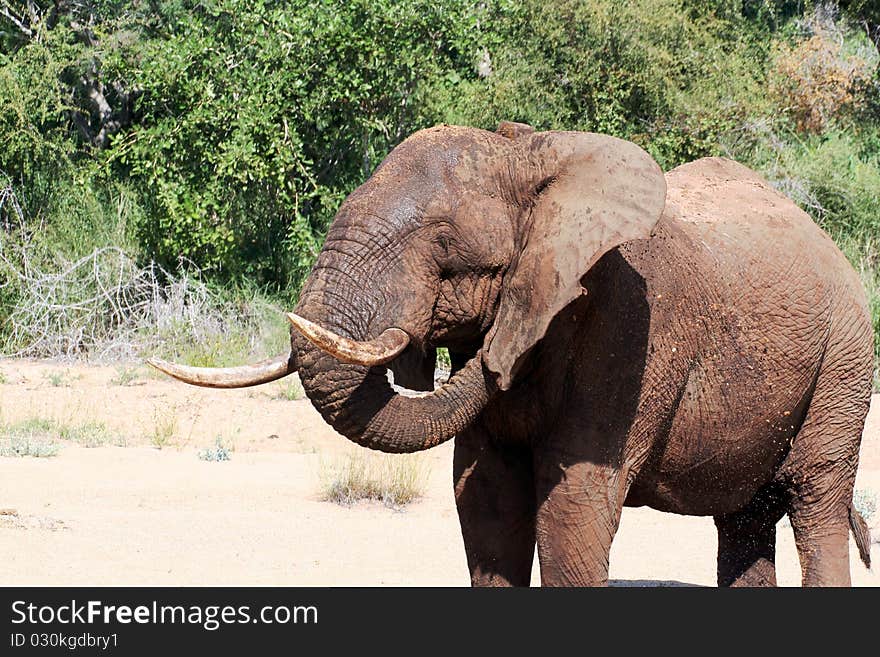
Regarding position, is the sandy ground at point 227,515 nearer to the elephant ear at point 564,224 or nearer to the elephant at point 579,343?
the elephant at point 579,343

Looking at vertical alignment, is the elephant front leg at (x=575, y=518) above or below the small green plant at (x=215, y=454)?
above

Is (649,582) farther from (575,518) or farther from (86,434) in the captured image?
(86,434)

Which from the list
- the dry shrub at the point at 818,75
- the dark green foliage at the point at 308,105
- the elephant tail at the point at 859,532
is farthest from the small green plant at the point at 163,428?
the dry shrub at the point at 818,75

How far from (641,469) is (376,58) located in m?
10.3

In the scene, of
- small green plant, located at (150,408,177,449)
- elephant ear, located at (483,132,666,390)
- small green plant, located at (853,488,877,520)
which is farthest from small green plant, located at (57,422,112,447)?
elephant ear, located at (483,132,666,390)

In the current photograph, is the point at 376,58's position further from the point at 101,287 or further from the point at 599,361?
the point at 599,361

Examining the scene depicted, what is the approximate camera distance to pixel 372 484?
9930 millimetres

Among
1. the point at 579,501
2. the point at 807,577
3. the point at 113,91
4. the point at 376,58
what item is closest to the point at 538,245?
the point at 579,501

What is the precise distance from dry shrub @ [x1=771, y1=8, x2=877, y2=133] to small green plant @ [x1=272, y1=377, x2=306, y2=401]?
28.8 feet

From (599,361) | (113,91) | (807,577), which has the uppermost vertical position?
(599,361)

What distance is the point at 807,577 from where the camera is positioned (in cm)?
586

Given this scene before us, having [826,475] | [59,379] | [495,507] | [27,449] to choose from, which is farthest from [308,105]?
[495,507]

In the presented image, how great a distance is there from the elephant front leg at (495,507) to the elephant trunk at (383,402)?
68 centimetres

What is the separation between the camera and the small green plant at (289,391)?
1356cm
